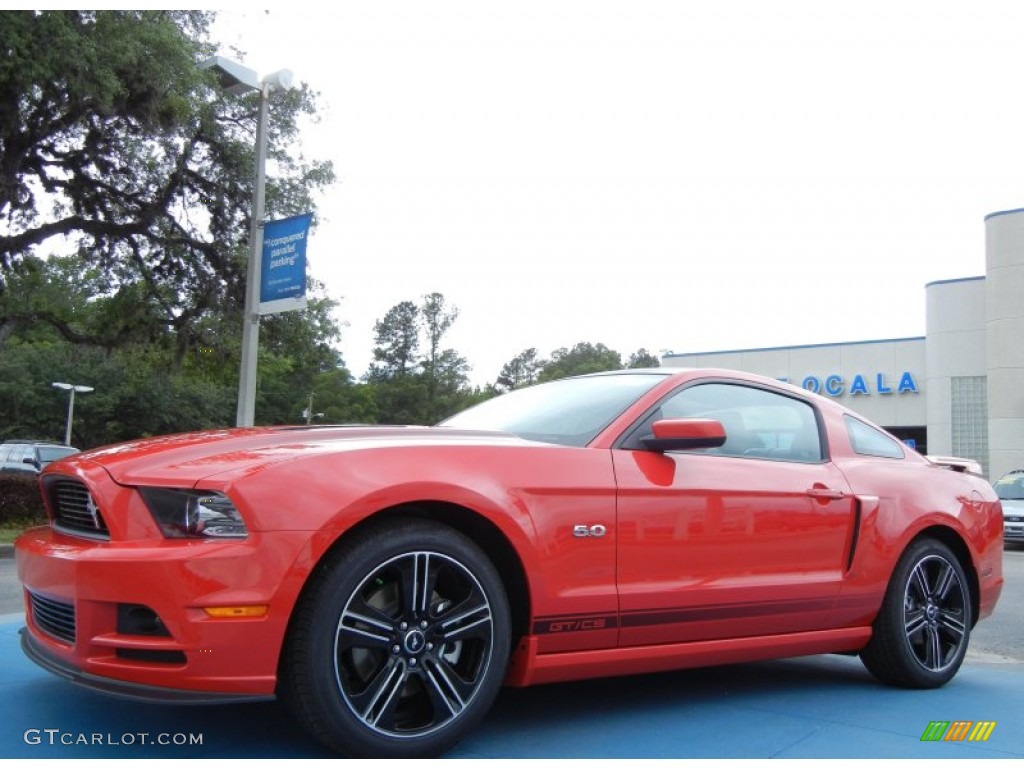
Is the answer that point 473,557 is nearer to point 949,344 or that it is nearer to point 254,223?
point 254,223

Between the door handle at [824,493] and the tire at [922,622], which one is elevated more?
the door handle at [824,493]

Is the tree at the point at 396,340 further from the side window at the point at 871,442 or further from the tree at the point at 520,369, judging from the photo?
the side window at the point at 871,442

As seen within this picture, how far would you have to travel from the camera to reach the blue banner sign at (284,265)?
12.4 m

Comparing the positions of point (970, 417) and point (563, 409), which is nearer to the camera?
point (563, 409)

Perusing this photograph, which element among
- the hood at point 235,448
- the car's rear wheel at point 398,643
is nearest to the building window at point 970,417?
the hood at point 235,448

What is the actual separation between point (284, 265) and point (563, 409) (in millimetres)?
8848

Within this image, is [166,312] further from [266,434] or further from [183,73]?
[266,434]

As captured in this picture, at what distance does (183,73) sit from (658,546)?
13798 millimetres

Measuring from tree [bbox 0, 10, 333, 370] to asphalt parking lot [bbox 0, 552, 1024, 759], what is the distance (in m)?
11.4

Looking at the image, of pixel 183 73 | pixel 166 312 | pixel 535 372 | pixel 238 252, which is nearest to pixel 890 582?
pixel 183 73

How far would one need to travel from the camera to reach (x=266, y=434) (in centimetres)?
367

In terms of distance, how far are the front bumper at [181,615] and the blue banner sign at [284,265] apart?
9448 mm

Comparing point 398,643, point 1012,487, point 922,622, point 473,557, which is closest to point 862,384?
point 1012,487

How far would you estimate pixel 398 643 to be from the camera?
10.5 ft
